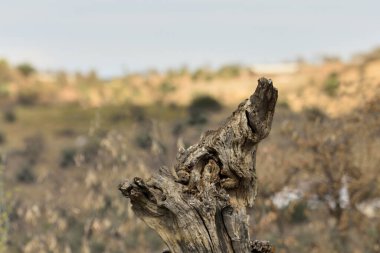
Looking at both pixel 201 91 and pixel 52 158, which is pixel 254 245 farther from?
pixel 201 91

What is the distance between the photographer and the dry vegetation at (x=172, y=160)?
13992mm

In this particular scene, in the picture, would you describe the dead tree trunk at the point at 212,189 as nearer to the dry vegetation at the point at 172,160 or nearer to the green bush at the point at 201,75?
the dry vegetation at the point at 172,160

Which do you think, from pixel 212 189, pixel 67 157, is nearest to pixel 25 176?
pixel 67 157

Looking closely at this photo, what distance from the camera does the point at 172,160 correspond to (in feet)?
57.6

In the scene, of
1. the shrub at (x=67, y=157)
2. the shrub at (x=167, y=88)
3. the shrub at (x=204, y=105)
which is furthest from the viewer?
the shrub at (x=167, y=88)

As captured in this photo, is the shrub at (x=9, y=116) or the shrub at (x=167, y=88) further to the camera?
the shrub at (x=167, y=88)

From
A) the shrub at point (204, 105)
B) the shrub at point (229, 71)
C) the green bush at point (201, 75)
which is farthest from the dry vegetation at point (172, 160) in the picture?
the green bush at point (201, 75)

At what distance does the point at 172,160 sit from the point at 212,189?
12.1m

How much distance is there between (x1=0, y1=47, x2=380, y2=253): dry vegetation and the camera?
14.0 meters

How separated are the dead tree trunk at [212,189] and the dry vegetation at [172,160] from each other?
4.96 m

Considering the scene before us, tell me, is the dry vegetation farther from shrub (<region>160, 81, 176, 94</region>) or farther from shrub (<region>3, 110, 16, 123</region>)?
shrub (<region>160, 81, 176, 94</region>)

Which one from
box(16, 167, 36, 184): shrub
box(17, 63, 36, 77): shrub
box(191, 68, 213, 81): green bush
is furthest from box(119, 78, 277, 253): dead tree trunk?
box(17, 63, 36, 77): shrub

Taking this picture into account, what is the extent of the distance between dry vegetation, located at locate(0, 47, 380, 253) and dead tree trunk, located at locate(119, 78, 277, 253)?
4963 mm

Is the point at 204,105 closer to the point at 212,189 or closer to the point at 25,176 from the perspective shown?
the point at 25,176
